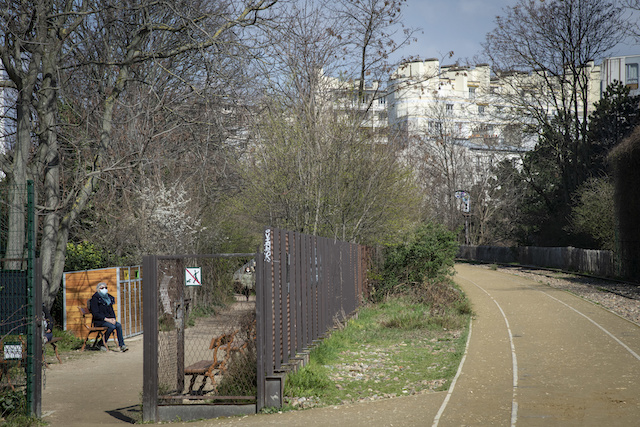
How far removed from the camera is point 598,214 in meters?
41.5

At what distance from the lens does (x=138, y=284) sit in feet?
67.3

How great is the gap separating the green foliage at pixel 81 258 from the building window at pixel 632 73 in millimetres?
91646

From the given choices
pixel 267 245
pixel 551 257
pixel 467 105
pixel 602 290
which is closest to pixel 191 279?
pixel 267 245

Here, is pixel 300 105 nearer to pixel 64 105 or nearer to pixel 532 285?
pixel 64 105

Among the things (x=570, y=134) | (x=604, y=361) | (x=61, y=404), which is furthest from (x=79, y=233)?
(x=570, y=134)

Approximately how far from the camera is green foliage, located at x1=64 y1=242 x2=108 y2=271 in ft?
67.6

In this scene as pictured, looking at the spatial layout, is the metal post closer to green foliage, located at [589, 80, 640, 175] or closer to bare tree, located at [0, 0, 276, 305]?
bare tree, located at [0, 0, 276, 305]

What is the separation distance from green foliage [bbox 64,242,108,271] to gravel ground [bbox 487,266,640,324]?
15.6 m

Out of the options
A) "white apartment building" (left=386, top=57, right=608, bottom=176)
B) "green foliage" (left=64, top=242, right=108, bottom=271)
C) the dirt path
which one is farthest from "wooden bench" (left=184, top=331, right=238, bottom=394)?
"white apartment building" (left=386, top=57, right=608, bottom=176)

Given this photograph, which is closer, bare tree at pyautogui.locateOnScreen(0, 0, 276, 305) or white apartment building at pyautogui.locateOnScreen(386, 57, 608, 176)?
bare tree at pyautogui.locateOnScreen(0, 0, 276, 305)

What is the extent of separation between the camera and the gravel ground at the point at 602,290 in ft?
73.9

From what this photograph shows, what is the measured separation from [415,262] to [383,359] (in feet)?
40.3

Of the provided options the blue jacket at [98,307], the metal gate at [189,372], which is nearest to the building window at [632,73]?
the blue jacket at [98,307]

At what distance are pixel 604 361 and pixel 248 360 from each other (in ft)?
23.5
